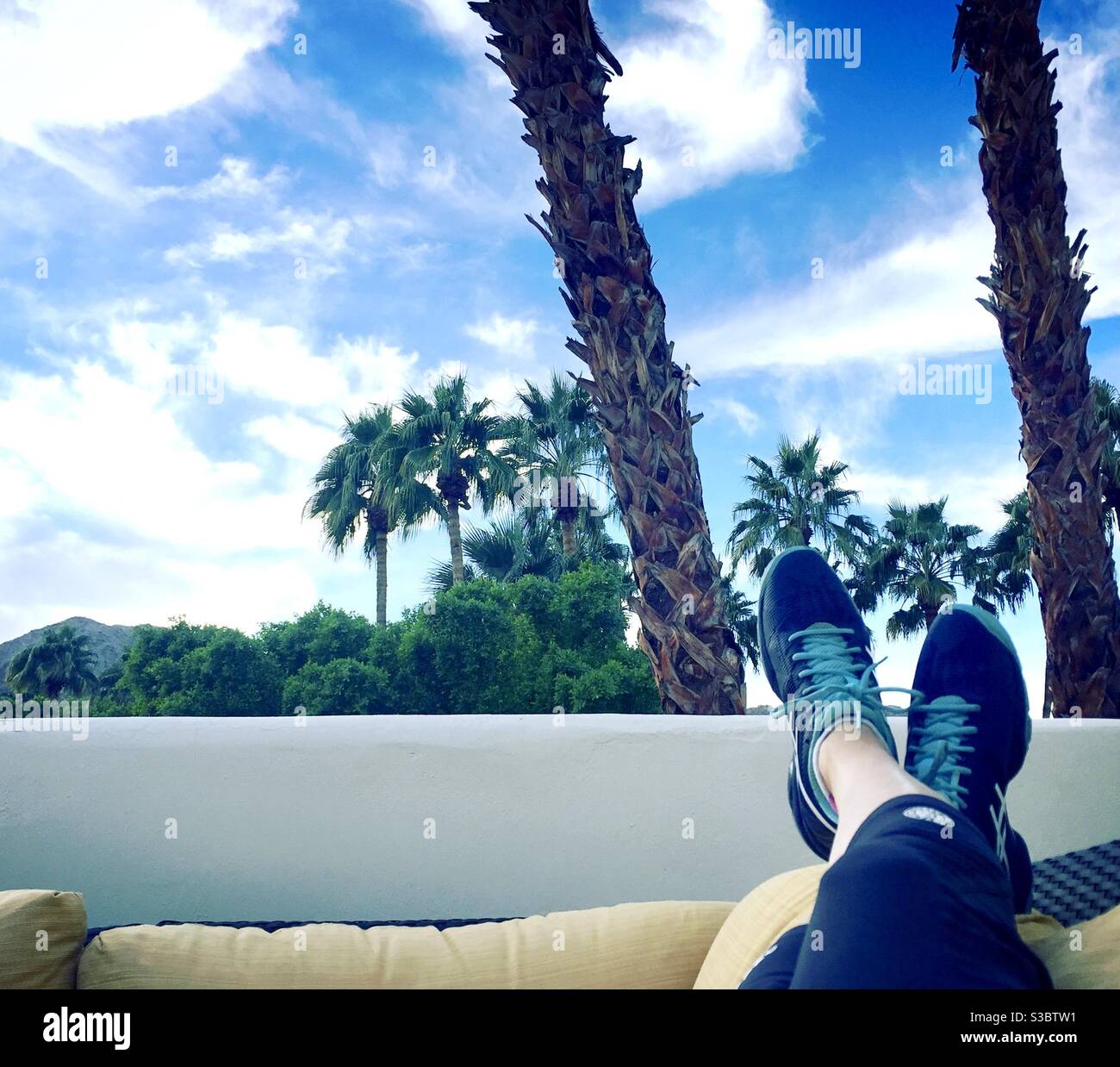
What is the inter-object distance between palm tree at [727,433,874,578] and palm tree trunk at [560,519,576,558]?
3.71 m

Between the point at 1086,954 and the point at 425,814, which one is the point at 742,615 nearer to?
the point at 425,814

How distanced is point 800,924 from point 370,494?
761 inches

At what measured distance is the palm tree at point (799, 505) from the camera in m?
18.2

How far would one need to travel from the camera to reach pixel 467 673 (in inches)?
555

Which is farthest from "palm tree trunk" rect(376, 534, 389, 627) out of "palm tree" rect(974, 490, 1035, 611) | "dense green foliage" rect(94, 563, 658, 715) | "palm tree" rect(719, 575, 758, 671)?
"palm tree" rect(974, 490, 1035, 611)

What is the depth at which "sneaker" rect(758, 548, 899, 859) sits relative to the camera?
1.21m

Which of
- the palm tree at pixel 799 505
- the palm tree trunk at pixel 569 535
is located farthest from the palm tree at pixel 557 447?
the palm tree at pixel 799 505

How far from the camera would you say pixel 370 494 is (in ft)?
64.2

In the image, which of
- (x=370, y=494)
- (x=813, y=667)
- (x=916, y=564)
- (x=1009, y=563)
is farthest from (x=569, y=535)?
(x=813, y=667)

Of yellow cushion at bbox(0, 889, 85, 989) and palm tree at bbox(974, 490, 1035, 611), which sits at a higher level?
palm tree at bbox(974, 490, 1035, 611)

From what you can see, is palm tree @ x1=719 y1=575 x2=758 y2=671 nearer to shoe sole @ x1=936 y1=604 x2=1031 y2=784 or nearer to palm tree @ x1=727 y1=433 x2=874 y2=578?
palm tree @ x1=727 y1=433 x2=874 y2=578

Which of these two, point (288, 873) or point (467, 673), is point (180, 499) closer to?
point (467, 673)

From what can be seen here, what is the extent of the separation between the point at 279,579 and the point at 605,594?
22.6ft

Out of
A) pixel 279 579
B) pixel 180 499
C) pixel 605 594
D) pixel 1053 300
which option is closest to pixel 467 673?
pixel 605 594
